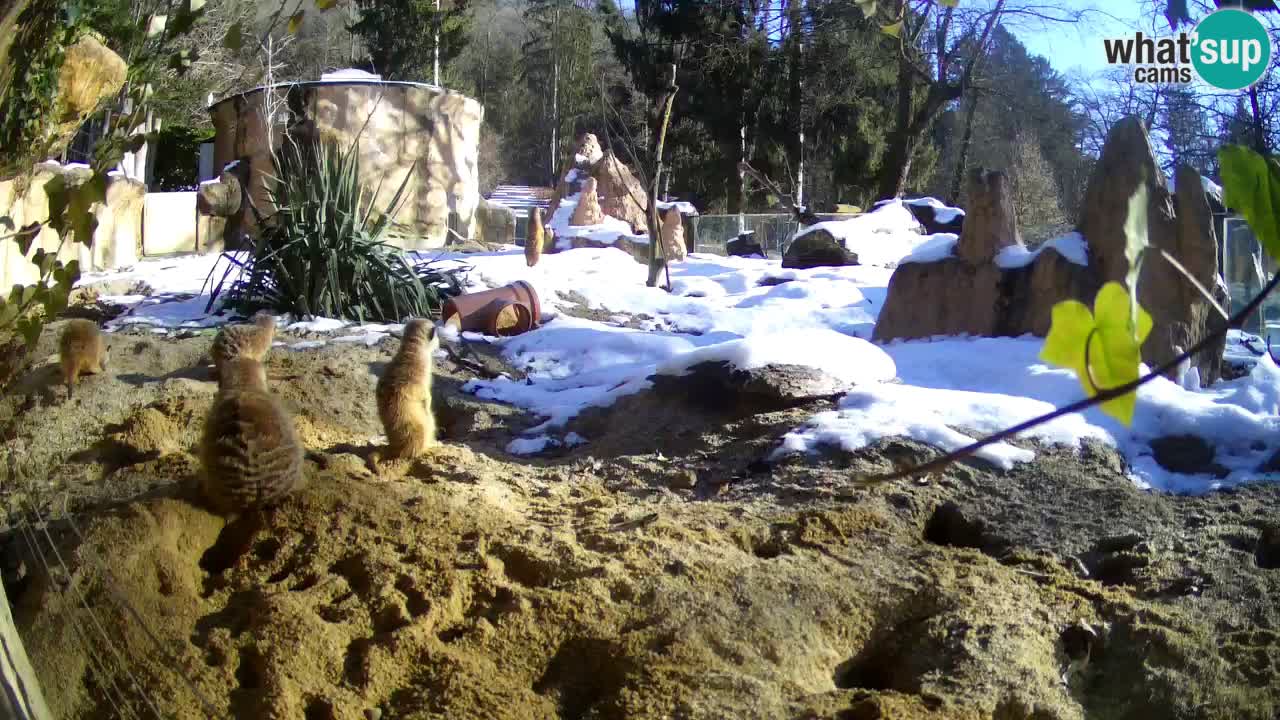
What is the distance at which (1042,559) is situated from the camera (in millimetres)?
3537

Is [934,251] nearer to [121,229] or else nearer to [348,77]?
[121,229]

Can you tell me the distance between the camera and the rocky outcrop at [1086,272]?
7.42 m

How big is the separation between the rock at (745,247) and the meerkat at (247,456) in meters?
19.6

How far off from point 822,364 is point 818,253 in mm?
12165

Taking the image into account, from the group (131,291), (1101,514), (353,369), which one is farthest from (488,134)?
(1101,514)

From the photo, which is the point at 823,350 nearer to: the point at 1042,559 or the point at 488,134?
the point at 1042,559

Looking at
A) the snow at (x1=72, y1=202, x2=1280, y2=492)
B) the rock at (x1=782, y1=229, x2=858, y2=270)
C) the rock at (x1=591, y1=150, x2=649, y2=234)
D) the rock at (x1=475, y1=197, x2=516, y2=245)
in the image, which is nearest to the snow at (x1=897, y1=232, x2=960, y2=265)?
the snow at (x1=72, y1=202, x2=1280, y2=492)

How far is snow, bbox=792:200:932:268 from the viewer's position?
1750 centimetres

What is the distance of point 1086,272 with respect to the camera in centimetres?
776

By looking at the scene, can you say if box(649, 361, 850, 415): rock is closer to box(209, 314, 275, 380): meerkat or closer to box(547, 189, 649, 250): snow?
box(209, 314, 275, 380): meerkat

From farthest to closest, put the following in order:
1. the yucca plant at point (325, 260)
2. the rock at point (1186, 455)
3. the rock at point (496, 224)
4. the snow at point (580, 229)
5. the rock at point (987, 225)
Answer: the rock at point (496, 224)
the snow at point (580, 229)
the rock at point (987, 225)
the yucca plant at point (325, 260)
the rock at point (1186, 455)

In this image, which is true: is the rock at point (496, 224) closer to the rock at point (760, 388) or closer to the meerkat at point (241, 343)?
the rock at point (760, 388)

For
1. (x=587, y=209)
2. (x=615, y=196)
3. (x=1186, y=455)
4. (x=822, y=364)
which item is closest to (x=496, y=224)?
(x=587, y=209)

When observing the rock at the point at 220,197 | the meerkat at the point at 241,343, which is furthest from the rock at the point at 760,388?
the rock at the point at 220,197
